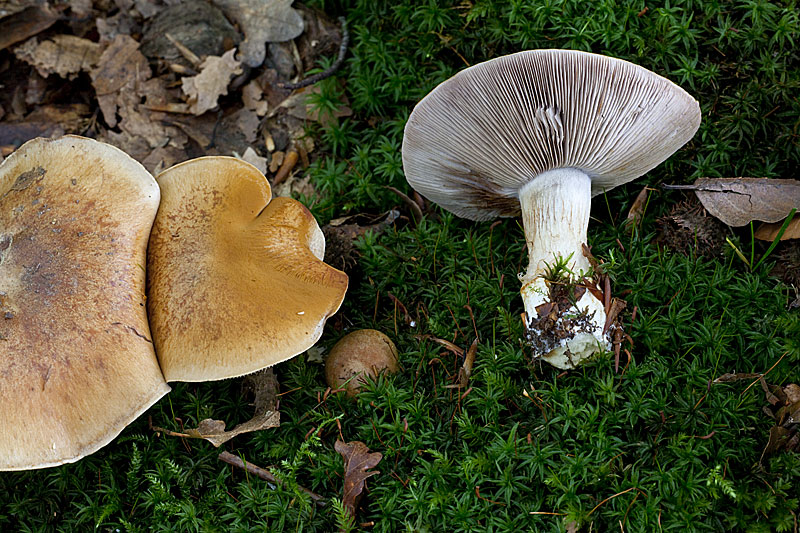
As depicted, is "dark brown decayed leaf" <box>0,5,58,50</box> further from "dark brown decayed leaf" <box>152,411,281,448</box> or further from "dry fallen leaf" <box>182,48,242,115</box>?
"dark brown decayed leaf" <box>152,411,281,448</box>

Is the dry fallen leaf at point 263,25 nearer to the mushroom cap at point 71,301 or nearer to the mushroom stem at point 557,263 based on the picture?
the mushroom cap at point 71,301

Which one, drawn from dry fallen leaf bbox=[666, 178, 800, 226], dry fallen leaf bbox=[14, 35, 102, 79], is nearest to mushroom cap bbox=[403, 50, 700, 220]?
dry fallen leaf bbox=[666, 178, 800, 226]

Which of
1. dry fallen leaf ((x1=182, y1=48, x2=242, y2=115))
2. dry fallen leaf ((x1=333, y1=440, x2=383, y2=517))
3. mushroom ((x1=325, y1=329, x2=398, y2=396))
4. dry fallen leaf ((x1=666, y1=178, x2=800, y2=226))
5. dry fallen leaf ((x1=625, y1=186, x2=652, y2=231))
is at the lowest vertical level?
dry fallen leaf ((x1=333, y1=440, x2=383, y2=517))

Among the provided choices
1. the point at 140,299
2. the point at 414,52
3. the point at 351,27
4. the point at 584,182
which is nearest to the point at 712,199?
the point at 584,182

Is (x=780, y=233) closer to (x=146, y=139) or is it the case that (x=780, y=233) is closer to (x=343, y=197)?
(x=343, y=197)

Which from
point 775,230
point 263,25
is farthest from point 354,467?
point 263,25

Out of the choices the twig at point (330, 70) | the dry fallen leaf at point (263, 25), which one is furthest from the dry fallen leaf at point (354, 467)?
the dry fallen leaf at point (263, 25)

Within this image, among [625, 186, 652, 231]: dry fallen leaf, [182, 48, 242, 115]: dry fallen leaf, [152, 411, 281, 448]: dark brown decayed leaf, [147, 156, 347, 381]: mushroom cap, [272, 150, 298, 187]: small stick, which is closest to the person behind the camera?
[147, 156, 347, 381]: mushroom cap
